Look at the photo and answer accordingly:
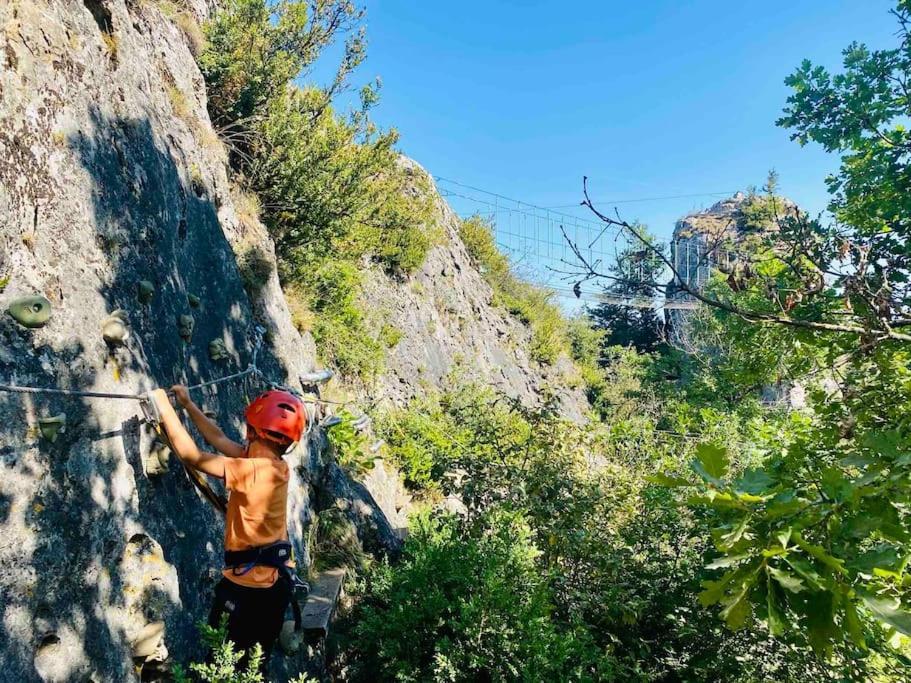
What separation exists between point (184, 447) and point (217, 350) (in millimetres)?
1842

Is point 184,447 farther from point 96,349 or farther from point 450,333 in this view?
point 450,333

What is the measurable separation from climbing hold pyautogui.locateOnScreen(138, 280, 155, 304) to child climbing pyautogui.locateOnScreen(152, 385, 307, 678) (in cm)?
74

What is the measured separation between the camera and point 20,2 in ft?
9.09

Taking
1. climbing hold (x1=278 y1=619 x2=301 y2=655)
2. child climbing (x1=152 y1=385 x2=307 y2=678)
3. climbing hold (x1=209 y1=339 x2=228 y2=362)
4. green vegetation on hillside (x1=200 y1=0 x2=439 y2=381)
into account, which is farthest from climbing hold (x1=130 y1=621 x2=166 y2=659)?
green vegetation on hillside (x1=200 y1=0 x2=439 y2=381)

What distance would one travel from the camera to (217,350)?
4172 mm

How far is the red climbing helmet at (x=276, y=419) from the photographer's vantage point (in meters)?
2.78

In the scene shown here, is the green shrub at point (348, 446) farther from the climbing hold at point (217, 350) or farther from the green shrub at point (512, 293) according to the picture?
the green shrub at point (512, 293)

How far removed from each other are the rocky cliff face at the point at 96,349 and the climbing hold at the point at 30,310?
36mm

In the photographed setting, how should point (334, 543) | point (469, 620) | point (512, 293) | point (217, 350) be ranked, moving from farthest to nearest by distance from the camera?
point (512, 293) < point (334, 543) < point (217, 350) < point (469, 620)

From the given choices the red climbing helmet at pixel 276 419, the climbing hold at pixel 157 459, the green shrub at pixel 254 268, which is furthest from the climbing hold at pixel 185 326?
the green shrub at pixel 254 268

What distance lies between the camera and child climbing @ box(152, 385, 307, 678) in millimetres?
2643

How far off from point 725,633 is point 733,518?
3555mm

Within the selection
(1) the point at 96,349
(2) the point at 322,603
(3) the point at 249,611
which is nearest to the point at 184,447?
(1) the point at 96,349

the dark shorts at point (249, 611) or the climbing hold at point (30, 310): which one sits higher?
the climbing hold at point (30, 310)
